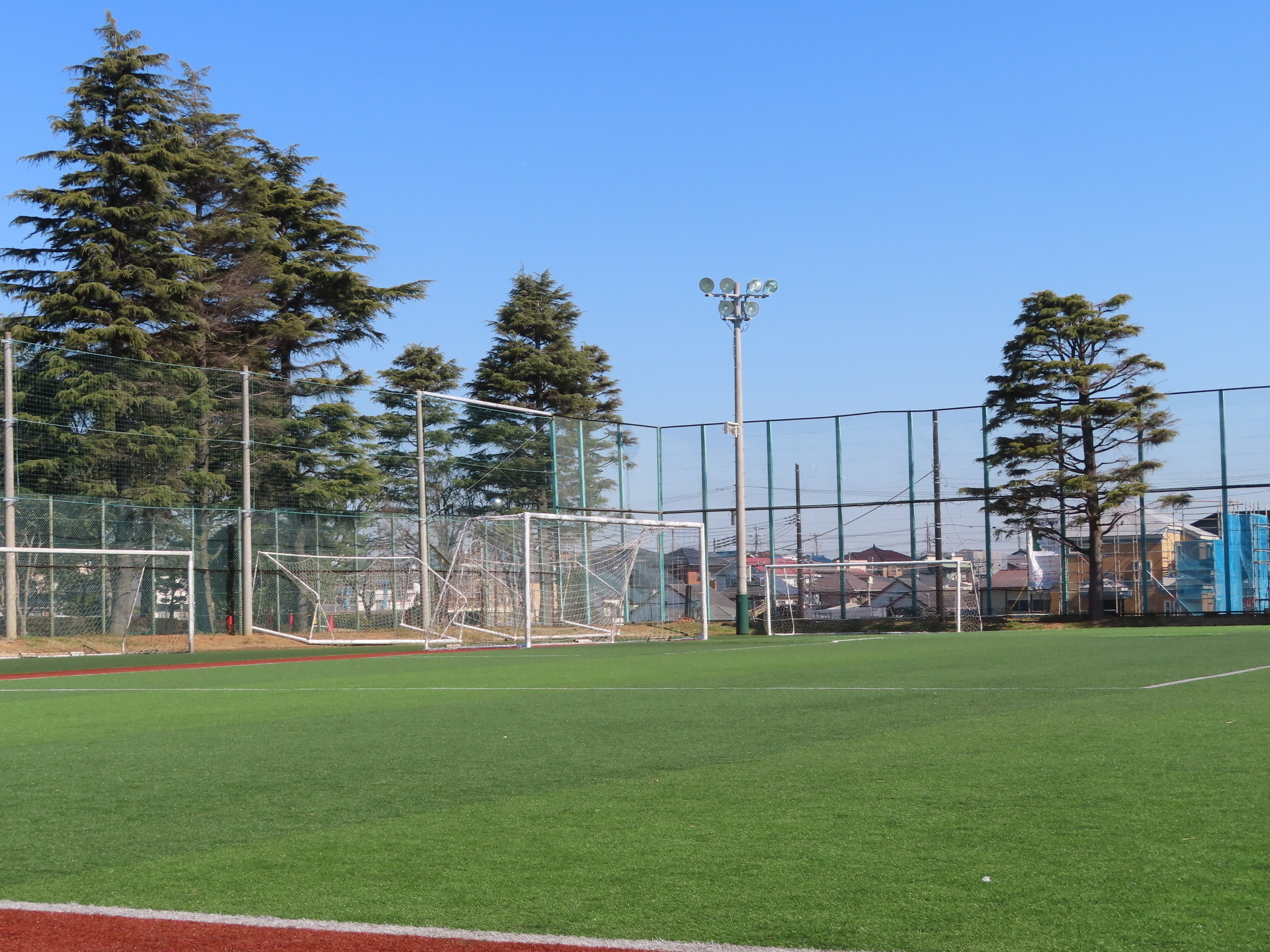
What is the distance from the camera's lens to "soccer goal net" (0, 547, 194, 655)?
879 inches

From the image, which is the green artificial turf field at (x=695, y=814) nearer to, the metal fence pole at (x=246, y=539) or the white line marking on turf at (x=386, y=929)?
the white line marking on turf at (x=386, y=929)

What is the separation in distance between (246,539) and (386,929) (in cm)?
2475

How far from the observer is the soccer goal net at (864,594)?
32.4m

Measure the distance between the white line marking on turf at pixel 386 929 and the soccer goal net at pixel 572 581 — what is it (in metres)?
20.5

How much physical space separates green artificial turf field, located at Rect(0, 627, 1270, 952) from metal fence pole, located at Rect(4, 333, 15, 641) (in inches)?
515

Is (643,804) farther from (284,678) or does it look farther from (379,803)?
(284,678)

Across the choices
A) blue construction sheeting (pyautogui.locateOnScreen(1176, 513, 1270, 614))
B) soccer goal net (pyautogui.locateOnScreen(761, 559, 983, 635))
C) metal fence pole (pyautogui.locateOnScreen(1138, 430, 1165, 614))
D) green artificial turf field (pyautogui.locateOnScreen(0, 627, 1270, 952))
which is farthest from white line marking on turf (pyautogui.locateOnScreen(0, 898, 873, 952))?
metal fence pole (pyautogui.locateOnScreen(1138, 430, 1165, 614))

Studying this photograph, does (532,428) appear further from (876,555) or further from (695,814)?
(695,814)

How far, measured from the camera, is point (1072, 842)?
164 inches

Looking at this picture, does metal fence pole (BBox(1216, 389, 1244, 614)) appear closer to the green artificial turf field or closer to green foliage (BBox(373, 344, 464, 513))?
green foliage (BBox(373, 344, 464, 513))

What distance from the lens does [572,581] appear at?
3050 centimetres

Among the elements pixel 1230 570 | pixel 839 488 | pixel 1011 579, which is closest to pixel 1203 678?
pixel 1230 570

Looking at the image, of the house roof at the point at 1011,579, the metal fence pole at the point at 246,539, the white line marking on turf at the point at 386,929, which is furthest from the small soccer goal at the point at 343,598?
the white line marking on turf at the point at 386,929

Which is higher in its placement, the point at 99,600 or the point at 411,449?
the point at 411,449
